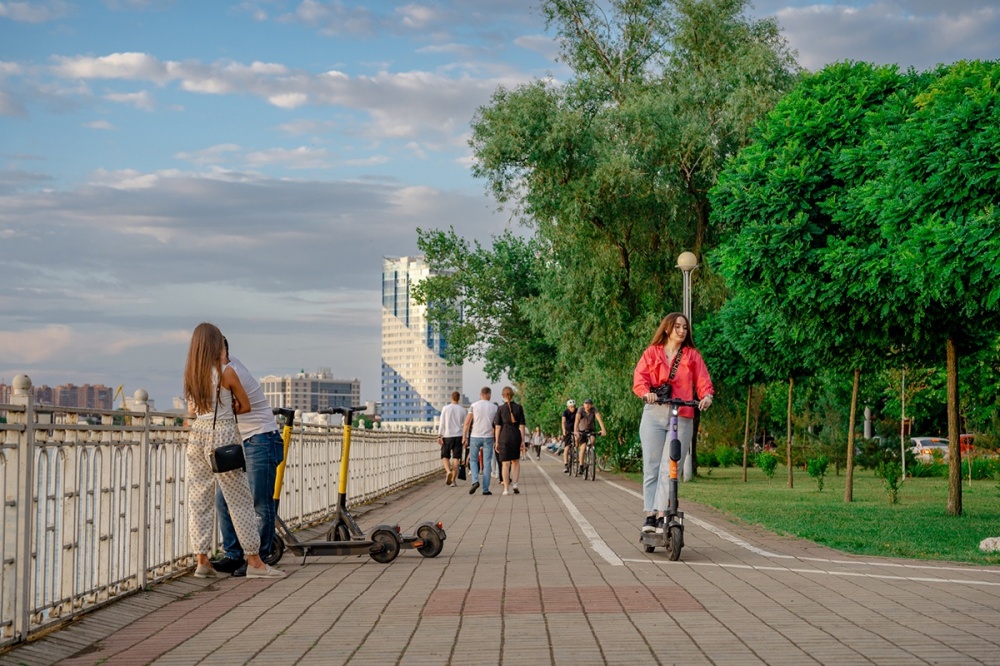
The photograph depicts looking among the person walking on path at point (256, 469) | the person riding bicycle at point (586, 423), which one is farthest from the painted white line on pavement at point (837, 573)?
the person riding bicycle at point (586, 423)

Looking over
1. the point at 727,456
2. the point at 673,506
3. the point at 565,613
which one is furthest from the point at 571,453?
the point at 565,613

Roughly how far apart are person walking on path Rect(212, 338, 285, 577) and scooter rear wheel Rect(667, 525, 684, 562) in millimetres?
3229

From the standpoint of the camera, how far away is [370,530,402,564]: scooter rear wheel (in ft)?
35.8

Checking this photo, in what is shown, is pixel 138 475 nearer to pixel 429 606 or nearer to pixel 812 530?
pixel 429 606

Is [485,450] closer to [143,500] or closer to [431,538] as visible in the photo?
[431,538]

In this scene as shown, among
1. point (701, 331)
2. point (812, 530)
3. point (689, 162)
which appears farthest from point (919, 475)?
point (812, 530)

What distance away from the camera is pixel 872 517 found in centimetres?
1781

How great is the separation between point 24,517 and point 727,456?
46304mm

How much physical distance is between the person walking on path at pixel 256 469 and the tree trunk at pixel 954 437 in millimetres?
10769

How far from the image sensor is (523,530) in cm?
1490

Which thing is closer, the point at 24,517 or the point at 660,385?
the point at 24,517

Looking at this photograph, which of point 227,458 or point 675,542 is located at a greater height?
point 227,458

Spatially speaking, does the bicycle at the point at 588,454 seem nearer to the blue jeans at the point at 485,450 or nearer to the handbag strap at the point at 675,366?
the blue jeans at the point at 485,450

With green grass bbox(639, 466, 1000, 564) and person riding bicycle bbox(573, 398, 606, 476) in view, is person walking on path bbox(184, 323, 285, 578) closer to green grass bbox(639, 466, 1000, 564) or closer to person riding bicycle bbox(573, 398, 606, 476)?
green grass bbox(639, 466, 1000, 564)
